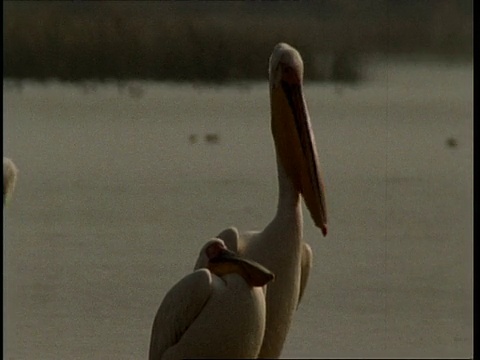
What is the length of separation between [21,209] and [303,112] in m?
3.54

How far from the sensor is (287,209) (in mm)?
4055

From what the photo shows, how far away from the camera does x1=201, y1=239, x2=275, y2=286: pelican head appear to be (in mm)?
3406

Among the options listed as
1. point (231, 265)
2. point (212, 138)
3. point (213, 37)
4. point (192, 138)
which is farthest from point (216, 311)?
point (192, 138)

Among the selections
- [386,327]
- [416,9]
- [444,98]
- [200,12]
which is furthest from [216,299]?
[444,98]

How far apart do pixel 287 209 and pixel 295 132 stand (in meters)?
0.23

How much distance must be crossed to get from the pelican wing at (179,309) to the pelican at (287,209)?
27 cm

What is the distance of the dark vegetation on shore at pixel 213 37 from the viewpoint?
19.5 feet

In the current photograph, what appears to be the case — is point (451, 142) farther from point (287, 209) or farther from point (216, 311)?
point (216, 311)

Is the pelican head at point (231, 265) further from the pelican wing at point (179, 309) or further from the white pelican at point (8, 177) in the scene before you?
the white pelican at point (8, 177)

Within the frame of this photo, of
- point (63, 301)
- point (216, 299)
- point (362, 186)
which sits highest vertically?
point (216, 299)

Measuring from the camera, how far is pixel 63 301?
19.0 feet

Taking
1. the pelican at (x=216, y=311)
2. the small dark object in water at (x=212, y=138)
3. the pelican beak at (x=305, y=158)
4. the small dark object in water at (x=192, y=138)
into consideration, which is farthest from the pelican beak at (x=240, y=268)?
the small dark object in water at (x=192, y=138)

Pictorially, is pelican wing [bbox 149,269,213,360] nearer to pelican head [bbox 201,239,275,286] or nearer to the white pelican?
pelican head [bbox 201,239,275,286]

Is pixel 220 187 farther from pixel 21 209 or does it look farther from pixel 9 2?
pixel 9 2
